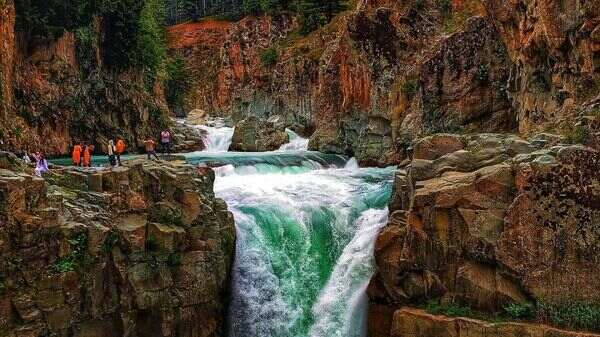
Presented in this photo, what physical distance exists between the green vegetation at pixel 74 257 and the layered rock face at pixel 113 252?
0.03 m

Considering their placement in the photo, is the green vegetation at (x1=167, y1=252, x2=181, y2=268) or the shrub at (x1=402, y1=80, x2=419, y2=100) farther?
the shrub at (x1=402, y1=80, x2=419, y2=100)

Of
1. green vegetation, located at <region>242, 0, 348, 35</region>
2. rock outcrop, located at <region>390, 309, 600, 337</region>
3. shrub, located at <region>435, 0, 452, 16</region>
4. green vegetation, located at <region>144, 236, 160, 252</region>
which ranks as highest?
green vegetation, located at <region>242, 0, 348, 35</region>

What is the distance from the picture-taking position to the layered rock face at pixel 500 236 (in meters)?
14.6

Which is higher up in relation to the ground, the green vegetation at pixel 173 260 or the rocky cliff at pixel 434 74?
the rocky cliff at pixel 434 74

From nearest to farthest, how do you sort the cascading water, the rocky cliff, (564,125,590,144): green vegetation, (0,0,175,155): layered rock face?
(564,125,590,144): green vegetation → the cascading water → the rocky cliff → (0,0,175,155): layered rock face

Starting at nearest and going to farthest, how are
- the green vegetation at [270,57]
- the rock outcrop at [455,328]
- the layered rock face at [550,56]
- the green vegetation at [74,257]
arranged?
the rock outcrop at [455,328] < the green vegetation at [74,257] < the layered rock face at [550,56] < the green vegetation at [270,57]

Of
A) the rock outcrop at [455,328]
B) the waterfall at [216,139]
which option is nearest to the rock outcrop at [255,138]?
the waterfall at [216,139]

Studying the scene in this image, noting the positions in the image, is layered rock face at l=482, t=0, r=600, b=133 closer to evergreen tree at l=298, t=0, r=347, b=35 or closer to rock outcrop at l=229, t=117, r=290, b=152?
rock outcrop at l=229, t=117, r=290, b=152

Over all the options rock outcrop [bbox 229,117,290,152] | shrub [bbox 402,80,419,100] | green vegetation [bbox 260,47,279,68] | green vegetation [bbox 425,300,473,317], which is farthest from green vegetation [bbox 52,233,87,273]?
green vegetation [bbox 260,47,279,68]

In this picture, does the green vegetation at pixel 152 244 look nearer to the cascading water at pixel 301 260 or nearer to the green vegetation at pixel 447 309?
the cascading water at pixel 301 260

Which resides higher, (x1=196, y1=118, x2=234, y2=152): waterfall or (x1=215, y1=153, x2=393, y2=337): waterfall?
(x1=196, y1=118, x2=234, y2=152): waterfall

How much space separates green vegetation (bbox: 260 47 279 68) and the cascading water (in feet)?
139

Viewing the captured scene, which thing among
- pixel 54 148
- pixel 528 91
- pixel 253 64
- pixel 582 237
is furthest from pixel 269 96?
pixel 582 237

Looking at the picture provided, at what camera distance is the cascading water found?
1738 centimetres
